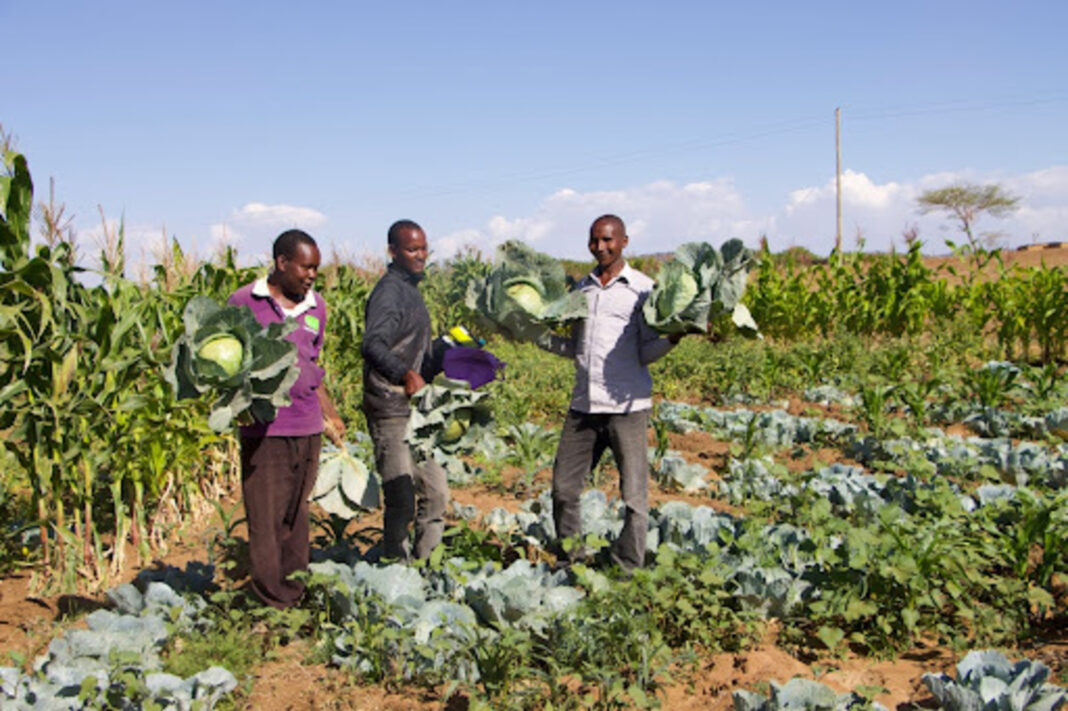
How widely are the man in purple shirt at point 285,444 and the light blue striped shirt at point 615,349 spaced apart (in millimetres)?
1070

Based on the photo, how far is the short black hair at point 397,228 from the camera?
3.70m

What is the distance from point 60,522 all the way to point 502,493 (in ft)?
9.20

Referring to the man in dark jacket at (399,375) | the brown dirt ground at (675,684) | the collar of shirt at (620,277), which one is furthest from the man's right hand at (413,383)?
the brown dirt ground at (675,684)

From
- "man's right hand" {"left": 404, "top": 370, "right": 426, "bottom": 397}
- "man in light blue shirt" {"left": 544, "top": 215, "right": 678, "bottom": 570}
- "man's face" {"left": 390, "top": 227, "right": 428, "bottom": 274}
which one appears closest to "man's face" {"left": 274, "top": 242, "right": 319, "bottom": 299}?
"man's face" {"left": 390, "top": 227, "right": 428, "bottom": 274}

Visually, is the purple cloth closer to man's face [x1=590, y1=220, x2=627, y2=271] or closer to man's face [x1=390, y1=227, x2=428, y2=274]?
man's face [x1=390, y1=227, x2=428, y2=274]

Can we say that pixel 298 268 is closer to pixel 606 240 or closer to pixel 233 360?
pixel 233 360

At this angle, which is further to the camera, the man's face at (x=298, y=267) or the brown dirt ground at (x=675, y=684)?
the man's face at (x=298, y=267)

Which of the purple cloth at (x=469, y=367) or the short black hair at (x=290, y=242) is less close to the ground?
the short black hair at (x=290, y=242)

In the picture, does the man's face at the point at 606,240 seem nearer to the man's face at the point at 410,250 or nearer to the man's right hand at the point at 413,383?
the man's face at the point at 410,250

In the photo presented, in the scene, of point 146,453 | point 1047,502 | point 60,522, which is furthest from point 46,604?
point 1047,502

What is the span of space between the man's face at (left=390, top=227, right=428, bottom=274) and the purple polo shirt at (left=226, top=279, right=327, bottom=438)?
1.38 feet

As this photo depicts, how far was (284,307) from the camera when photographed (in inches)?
135

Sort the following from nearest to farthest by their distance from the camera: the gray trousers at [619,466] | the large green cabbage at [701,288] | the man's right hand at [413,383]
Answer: the large green cabbage at [701,288] < the man's right hand at [413,383] < the gray trousers at [619,466]

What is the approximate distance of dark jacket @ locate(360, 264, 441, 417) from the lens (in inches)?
143
